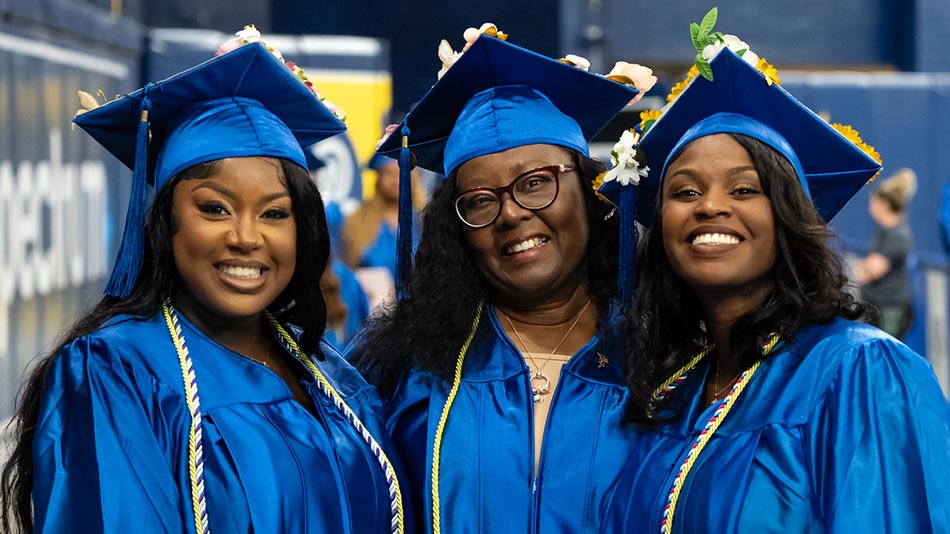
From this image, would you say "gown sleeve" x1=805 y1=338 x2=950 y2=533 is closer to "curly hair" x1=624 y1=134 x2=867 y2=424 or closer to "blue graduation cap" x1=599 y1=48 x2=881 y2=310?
"curly hair" x1=624 y1=134 x2=867 y2=424

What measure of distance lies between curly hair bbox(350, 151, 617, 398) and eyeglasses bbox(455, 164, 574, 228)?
89 millimetres

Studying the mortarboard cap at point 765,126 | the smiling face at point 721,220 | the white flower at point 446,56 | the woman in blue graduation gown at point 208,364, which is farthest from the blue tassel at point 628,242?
the woman in blue graduation gown at point 208,364

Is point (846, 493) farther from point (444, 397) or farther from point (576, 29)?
point (576, 29)

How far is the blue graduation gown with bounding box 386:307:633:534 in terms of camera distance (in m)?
3.18

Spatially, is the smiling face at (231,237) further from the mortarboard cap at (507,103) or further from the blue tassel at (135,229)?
the mortarboard cap at (507,103)

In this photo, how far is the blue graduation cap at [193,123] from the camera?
A: 9.78 ft

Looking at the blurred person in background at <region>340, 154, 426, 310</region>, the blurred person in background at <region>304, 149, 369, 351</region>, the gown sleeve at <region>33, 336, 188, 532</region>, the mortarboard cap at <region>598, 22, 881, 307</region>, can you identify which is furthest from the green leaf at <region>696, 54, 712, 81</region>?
the blurred person in background at <region>340, 154, 426, 310</region>

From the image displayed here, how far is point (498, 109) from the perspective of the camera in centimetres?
346

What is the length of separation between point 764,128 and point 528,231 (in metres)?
0.70

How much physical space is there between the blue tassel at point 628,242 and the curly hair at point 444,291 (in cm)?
20

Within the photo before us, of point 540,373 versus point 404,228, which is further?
point 404,228

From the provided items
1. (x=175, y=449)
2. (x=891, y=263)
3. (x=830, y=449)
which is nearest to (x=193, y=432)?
(x=175, y=449)

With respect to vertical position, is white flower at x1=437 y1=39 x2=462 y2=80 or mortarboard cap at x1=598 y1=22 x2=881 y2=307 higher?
white flower at x1=437 y1=39 x2=462 y2=80

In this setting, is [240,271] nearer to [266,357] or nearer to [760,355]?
[266,357]
